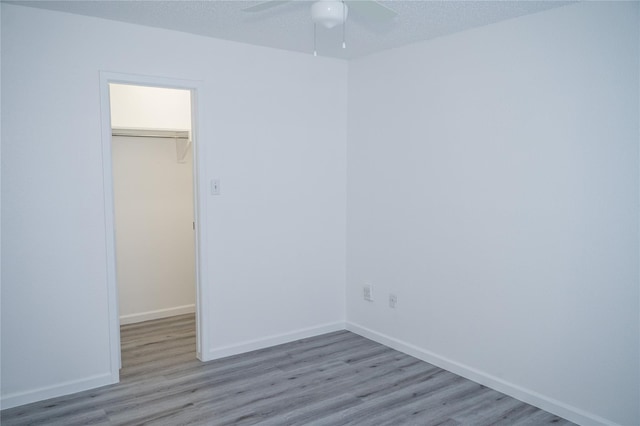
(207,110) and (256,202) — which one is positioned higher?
(207,110)

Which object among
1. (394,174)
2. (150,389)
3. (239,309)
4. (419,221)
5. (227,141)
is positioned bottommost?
(150,389)

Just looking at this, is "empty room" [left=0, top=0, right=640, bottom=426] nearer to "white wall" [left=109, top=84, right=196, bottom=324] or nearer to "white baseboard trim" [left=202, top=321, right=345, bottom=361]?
"white baseboard trim" [left=202, top=321, right=345, bottom=361]

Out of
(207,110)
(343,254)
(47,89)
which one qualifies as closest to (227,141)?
(207,110)

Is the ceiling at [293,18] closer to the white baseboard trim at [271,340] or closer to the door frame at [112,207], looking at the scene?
the door frame at [112,207]

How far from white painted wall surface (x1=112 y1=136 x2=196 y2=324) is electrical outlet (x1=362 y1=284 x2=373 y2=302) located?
1835 mm

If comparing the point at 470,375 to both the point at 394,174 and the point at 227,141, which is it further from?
the point at 227,141

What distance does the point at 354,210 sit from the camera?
440 cm

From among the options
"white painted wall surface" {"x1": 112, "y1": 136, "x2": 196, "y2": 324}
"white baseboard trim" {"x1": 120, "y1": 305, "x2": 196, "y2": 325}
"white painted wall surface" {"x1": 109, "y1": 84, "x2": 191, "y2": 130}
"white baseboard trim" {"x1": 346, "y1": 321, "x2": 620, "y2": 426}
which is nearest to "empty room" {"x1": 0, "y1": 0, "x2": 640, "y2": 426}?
"white baseboard trim" {"x1": 346, "y1": 321, "x2": 620, "y2": 426}

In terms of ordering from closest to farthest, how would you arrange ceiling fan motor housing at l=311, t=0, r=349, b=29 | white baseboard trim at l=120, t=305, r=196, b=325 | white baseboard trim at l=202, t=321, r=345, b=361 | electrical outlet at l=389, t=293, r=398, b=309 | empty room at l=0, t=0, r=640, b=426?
1. ceiling fan motor housing at l=311, t=0, r=349, b=29
2. empty room at l=0, t=0, r=640, b=426
3. white baseboard trim at l=202, t=321, r=345, b=361
4. electrical outlet at l=389, t=293, r=398, b=309
5. white baseboard trim at l=120, t=305, r=196, b=325

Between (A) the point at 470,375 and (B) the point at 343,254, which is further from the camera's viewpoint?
(B) the point at 343,254

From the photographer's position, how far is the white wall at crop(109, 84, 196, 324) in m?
4.59

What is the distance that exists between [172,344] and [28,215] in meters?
1.65

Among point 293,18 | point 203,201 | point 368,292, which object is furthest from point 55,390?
point 293,18

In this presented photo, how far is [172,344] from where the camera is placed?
13.6 ft
